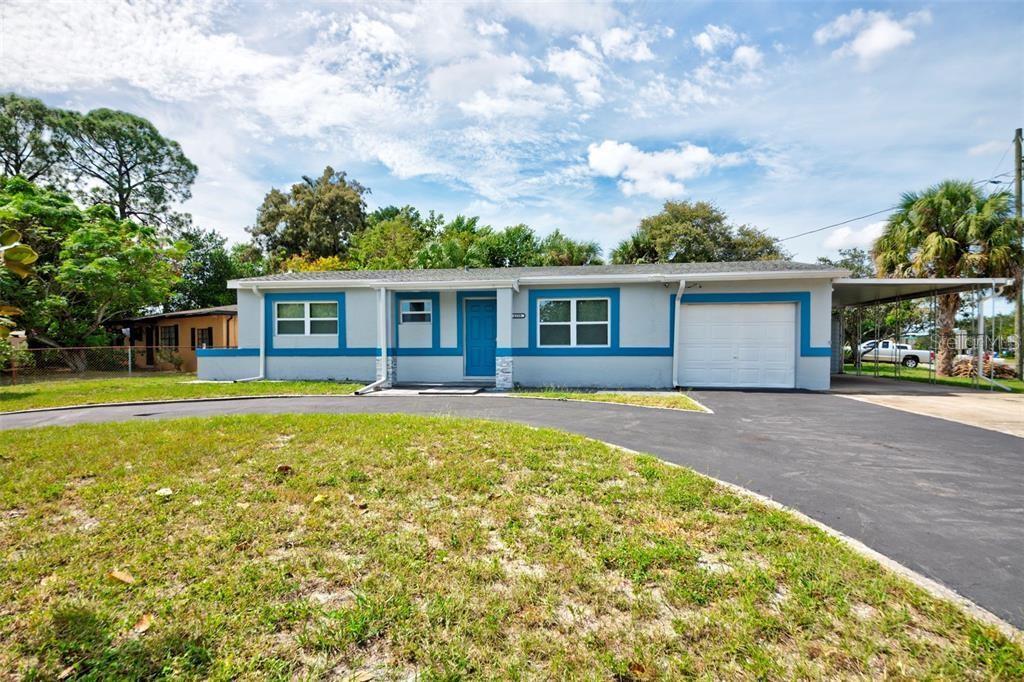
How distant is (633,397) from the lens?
1051cm

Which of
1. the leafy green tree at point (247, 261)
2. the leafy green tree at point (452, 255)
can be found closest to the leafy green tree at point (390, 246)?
the leafy green tree at point (452, 255)

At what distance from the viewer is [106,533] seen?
3314 millimetres

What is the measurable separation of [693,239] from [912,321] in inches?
529

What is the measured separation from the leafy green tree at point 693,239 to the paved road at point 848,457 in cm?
1856

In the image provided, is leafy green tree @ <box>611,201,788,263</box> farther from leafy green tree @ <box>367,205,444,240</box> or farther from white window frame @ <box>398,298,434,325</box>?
white window frame @ <box>398,298,434,325</box>

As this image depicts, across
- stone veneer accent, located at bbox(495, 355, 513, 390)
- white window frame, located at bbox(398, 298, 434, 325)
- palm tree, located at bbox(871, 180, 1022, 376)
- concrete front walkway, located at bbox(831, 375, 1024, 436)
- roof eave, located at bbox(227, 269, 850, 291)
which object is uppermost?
palm tree, located at bbox(871, 180, 1022, 376)

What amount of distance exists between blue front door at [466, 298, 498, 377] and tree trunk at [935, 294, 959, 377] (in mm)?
15821

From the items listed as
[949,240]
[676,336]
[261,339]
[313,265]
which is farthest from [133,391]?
[949,240]

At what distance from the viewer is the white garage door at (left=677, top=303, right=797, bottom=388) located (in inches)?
485

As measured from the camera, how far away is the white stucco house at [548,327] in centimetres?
1230

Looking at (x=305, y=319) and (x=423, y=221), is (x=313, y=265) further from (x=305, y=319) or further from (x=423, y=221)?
(x=305, y=319)

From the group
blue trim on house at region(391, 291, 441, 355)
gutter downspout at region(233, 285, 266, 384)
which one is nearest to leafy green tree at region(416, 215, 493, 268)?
blue trim on house at region(391, 291, 441, 355)

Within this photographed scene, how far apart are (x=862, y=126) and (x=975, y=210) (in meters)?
5.52

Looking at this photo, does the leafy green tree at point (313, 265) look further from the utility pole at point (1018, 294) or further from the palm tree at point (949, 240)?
the utility pole at point (1018, 294)
